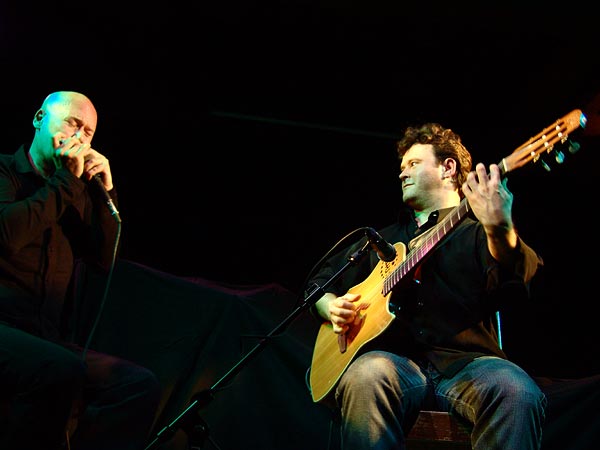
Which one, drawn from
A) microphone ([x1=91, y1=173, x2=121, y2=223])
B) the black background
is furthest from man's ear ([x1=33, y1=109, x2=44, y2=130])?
the black background

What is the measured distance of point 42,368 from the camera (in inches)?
98.4

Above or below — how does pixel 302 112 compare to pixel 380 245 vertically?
above

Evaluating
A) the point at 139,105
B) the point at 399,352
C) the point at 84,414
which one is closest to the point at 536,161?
the point at 399,352

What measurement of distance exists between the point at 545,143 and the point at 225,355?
2475 millimetres

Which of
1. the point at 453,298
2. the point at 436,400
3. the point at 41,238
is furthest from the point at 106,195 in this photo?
the point at 436,400

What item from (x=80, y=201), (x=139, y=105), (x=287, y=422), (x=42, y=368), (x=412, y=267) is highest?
(x=139, y=105)

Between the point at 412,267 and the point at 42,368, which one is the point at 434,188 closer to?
the point at 412,267

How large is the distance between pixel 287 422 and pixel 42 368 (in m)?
1.75

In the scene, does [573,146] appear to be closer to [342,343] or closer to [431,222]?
[431,222]

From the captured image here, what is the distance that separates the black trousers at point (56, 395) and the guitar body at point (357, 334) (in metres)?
0.91

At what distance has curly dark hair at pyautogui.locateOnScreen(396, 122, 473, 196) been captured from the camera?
339cm

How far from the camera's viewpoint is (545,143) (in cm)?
253

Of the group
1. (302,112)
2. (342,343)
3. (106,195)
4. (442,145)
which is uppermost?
(302,112)

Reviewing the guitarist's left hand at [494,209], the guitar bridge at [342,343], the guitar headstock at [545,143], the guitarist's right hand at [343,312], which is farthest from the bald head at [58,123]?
the guitar headstock at [545,143]
